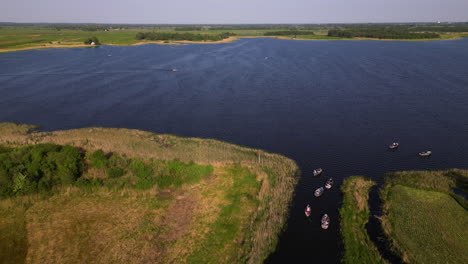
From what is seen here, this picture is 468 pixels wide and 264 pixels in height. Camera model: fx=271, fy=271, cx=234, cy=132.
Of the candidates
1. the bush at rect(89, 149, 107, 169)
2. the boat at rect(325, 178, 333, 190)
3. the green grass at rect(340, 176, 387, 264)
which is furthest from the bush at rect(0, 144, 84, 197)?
the green grass at rect(340, 176, 387, 264)

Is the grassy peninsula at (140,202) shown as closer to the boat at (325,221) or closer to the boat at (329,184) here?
the boat at (325,221)

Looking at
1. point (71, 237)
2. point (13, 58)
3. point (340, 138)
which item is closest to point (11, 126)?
point (71, 237)

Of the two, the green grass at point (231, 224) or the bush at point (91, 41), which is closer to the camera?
the green grass at point (231, 224)

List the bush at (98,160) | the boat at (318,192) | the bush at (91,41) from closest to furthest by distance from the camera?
1. the boat at (318,192)
2. the bush at (98,160)
3. the bush at (91,41)

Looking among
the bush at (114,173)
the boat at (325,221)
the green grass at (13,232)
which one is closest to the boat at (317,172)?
the boat at (325,221)

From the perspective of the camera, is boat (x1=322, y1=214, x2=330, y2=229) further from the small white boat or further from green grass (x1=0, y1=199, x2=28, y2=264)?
green grass (x1=0, y1=199, x2=28, y2=264)

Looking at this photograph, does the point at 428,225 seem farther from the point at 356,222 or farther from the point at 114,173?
the point at 114,173
